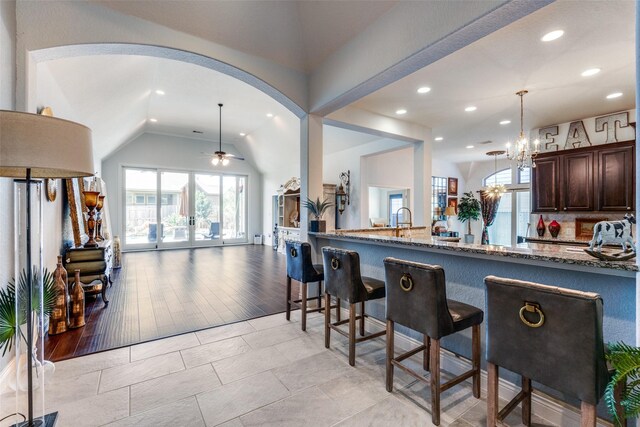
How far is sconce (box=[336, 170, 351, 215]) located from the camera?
744cm

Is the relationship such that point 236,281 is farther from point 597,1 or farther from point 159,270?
point 597,1

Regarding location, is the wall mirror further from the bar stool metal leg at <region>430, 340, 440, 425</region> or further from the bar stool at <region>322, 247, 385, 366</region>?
the bar stool metal leg at <region>430, 340, 440, 425</region>

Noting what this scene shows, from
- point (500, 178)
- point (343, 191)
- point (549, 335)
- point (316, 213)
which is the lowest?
point (549, 335)

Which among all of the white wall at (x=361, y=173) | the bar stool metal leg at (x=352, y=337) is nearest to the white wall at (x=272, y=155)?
the white wall at (x=361, y=173)

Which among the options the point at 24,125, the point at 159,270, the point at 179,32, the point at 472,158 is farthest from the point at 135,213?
the point at 472,158

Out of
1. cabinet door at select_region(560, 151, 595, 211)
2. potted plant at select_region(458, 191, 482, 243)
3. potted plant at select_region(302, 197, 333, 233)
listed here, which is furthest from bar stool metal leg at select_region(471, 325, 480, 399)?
potted plant at select_region(458, 191, 482, 243)

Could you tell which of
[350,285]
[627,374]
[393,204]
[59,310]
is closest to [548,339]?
[627,374]

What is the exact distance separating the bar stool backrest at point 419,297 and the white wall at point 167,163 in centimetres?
904

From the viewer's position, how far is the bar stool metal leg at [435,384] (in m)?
1.76

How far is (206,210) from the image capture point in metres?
9.92

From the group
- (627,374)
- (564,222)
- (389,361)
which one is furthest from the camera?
(564,222)

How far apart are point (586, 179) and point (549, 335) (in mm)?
4736

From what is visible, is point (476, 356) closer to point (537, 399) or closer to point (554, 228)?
point (537, 399)

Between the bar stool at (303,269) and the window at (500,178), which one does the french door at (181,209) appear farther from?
the window at (500,178)
